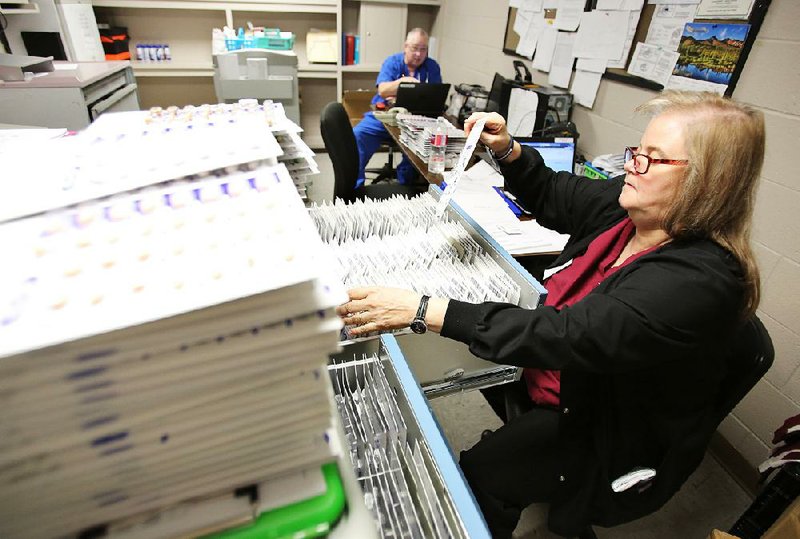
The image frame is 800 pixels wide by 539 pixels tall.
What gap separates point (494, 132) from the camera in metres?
1.35

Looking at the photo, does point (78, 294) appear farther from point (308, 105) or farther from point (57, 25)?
point (308, 105)

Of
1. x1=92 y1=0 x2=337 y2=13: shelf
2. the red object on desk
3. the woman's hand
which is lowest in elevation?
the woman's hand

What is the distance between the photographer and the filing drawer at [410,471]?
20.6 inches

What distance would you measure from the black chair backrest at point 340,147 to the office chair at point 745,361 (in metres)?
1.76

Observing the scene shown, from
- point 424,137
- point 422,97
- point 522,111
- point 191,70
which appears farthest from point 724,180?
point 191,70

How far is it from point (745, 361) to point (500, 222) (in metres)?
1.12

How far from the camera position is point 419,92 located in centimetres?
300

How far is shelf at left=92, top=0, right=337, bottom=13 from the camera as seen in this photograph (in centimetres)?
371

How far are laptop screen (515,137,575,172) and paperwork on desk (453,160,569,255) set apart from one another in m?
0.27

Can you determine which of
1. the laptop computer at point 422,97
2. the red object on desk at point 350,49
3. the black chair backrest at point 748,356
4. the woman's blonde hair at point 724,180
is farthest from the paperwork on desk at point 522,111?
the red object on desk at point 350,49

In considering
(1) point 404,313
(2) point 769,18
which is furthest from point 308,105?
(1) point 404,313

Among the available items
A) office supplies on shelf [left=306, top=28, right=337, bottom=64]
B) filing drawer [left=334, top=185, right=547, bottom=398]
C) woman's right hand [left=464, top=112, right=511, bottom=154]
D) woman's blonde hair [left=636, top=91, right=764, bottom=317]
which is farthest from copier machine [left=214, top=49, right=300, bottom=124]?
woman's blonde hair [left=636, top=91, right=764, bottom=317]

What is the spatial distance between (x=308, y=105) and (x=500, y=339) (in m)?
4.68

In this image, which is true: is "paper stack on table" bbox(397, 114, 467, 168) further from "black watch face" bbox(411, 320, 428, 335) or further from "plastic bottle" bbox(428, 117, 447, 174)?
"black watch face" bbox(411, 320, 428, 335)
